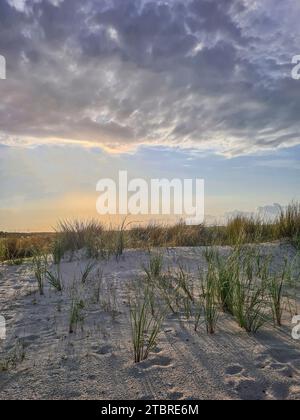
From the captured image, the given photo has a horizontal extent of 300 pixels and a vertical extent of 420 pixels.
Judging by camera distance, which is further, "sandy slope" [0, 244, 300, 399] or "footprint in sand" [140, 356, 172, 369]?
"footprint in sand" [140, 356, 172, 369]

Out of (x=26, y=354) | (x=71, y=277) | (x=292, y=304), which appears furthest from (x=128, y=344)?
(x=71, y=277)

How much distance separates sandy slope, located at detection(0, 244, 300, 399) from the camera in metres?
3.22

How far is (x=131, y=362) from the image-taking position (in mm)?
3668

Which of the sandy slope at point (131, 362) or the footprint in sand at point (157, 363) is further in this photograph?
the footprint in sand at point (157, 363)

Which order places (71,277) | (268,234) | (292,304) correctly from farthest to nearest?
(268,234), (71,277), (292,304)

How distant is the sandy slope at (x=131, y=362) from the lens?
3223 mm

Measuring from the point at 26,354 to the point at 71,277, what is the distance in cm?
302
